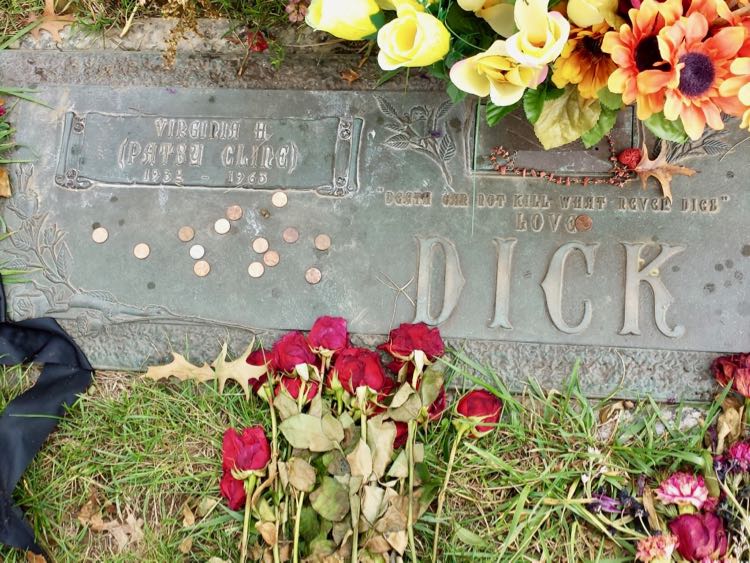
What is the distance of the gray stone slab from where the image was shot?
1617mm

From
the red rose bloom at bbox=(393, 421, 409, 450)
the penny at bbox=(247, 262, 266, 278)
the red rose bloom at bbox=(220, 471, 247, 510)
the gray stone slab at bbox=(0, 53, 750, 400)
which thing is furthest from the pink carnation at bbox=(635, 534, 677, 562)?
the penny at bbox=(247, 262, 266, 278)

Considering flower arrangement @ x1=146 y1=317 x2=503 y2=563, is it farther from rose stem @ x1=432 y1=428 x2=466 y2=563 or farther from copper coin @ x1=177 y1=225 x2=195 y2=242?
copper coin @ x1=177 y1=225 x2=195 y2=242

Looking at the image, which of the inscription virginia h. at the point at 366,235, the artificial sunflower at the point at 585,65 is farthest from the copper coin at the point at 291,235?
the artificial sunflower at the point at 585,65

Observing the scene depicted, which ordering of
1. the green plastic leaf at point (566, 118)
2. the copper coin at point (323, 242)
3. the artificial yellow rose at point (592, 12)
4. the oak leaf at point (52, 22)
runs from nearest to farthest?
the artificial yellow rose at point (592, 12), the green plastic leaf at point (566, 118), the copper coin at point (323, 242), the oak leaf at point (52, 22)

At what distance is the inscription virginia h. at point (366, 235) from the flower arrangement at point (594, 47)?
1.31 ft

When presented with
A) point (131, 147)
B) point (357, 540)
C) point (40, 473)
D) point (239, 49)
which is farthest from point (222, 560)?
point (239, 49)

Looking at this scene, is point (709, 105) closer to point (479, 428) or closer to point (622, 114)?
point (622, 114)

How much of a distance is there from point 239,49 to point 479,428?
131 cm

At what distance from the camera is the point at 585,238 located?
65.1 inches

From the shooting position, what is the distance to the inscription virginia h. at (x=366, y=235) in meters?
1.62

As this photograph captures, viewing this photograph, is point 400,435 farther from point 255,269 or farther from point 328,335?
point 255,269

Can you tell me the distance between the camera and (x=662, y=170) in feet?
5.36

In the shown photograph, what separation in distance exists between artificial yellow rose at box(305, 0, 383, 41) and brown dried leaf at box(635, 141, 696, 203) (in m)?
0.83

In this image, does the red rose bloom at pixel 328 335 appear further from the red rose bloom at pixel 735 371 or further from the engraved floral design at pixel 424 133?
the red rose bloom at pixel 735 371
